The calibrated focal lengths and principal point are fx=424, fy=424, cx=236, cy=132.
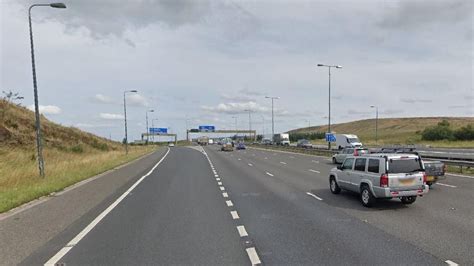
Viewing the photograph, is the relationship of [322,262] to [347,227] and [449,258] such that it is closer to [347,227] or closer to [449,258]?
[449,258]

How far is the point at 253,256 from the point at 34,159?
1169 inches

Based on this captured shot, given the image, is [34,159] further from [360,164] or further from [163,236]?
[163,236]

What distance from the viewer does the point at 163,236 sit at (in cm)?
815

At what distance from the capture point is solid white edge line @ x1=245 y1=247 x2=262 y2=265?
6.36 metres

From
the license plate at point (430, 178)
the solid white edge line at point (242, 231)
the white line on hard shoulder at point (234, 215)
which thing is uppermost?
the license plate at point (430, 178)

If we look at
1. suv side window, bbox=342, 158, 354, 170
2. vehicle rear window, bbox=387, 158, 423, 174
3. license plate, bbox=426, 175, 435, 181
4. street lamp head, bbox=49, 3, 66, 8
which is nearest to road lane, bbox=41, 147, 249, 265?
suv side window, bbox=342, 158, 354, 170

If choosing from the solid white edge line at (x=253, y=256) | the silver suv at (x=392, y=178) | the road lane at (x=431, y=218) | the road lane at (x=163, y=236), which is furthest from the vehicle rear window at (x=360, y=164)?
the solid white edge line at (x=253, y=256)

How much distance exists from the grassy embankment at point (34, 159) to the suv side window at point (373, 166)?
9.98m

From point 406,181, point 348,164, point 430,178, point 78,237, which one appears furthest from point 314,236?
point 430,178

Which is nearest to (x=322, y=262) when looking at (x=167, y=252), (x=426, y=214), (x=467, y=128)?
(x=167, y=252)

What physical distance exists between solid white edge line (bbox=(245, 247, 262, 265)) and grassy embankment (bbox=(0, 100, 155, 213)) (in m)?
7.31

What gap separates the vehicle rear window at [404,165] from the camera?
1159cm

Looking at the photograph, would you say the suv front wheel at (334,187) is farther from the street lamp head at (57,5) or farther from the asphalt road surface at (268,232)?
the street lamp head at (57,5)

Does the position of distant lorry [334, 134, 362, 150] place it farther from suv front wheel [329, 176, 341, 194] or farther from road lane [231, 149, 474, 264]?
suv front wheel [329, 176, 341, 194]
